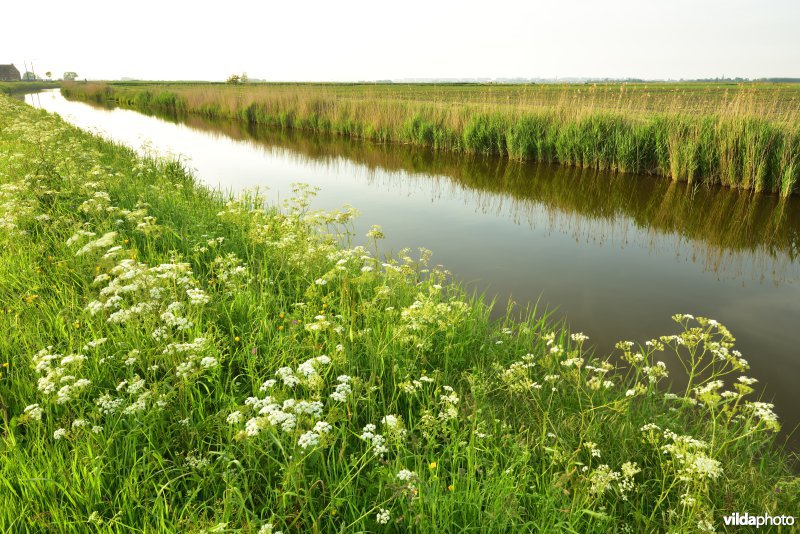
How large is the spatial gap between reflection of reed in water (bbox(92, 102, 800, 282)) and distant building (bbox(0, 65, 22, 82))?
13423 cm

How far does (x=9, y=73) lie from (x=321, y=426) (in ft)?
493

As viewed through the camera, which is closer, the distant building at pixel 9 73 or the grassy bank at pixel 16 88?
the grassy bank at pixel 16 88

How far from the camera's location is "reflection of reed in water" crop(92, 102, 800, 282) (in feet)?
25.8

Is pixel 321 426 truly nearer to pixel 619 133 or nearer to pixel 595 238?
pixel 595 238

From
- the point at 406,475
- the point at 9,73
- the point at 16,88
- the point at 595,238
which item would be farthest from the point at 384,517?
the point at 9,73

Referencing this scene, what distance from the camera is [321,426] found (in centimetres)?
210

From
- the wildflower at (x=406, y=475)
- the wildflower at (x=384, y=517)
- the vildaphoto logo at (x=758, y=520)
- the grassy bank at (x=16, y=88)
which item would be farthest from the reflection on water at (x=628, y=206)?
the grassy bank at (x=16, y=88)

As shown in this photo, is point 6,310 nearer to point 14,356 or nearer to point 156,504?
point 14,356

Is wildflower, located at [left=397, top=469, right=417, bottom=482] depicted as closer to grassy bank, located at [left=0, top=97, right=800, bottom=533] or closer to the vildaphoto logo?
grassy bank, located at [left=0, top=97, right=800, bottom=533]

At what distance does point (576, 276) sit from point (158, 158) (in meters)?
9.90

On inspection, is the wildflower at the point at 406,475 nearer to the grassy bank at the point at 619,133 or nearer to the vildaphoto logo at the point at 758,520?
the vildaphoto logo at the point at 758,520

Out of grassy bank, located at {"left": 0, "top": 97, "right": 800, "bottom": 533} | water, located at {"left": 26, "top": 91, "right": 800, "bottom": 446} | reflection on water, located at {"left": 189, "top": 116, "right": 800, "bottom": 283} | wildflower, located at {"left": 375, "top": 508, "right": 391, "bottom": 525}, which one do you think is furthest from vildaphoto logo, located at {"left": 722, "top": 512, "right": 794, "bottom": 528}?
reflection on water, located at {"left": 189, "top": 116, "right": 800, "bottom": 283}

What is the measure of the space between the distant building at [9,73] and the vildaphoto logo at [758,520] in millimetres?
144376

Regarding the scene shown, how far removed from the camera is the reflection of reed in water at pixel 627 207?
7.85 meters
